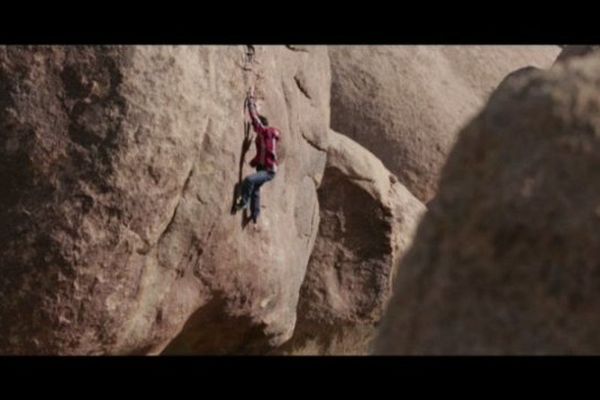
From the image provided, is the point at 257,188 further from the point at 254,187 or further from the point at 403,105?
the point at 403,105

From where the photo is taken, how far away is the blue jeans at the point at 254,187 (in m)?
7.85

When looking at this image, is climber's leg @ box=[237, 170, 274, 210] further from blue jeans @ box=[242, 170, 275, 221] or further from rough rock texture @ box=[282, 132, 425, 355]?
rough rock texture @ box=[282, 132, 425, 355]

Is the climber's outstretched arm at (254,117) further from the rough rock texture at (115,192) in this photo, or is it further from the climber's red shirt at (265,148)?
the rough rock texture at (115,192)

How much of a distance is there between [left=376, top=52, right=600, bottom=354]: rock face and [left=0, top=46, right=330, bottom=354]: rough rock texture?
481 cm

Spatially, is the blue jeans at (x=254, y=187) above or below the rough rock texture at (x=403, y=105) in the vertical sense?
above

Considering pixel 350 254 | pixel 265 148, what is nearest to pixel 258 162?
pixel 265 148

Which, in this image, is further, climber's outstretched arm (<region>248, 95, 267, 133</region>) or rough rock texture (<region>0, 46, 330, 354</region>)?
climber's outstretched arm (<region>248, 95, 267, 133</region>)

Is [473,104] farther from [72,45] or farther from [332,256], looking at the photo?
[72,45]

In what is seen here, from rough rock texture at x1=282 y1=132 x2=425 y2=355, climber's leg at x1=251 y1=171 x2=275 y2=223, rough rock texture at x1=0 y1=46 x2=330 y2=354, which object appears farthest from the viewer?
rough rock texture at x1=282 y1=132 x2=425 y2=355

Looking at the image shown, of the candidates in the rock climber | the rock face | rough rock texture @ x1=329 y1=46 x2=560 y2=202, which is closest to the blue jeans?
the rock climber

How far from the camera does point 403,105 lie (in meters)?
13.2

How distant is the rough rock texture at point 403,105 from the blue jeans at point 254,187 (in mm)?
4893

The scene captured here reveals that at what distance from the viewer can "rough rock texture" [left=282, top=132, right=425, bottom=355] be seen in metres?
10.9

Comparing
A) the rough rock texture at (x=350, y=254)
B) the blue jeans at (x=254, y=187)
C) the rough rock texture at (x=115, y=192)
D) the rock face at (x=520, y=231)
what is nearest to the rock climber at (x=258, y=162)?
the blue jeans at (x=254, y=187)
